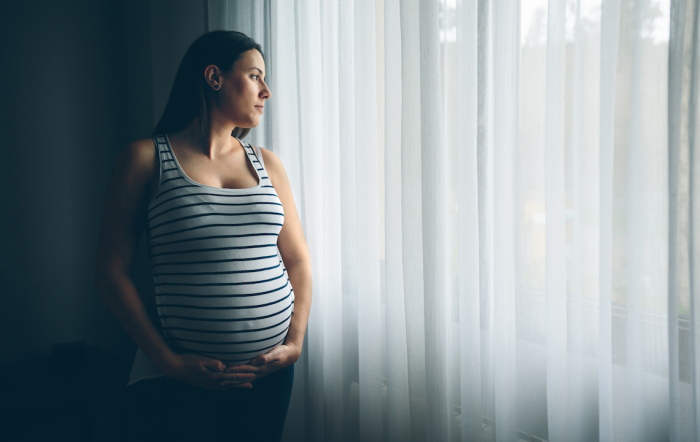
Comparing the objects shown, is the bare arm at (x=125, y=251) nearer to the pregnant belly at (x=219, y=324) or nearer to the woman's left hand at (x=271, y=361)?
the pregnant belly at (x=219, y=324)

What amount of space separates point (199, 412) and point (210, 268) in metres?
0.31

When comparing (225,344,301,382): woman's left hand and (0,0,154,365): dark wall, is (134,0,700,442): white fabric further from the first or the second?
(0,0,154,365): dark wall

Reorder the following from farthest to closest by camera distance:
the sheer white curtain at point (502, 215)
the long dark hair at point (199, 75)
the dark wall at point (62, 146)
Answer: the dark wall at point (62, 146) → the long dark hair at point (199, 75) → the sheer white curtain at point (502, 215)

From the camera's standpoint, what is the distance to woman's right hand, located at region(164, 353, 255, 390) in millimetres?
852

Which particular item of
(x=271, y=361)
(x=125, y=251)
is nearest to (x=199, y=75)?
(x=125, y=251)

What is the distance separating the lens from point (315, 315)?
1324 mm

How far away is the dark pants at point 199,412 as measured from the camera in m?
0.87

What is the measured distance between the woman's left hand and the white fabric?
0.25 metres

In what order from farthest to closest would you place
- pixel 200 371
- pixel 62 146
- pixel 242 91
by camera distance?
pixel 62 146 → pixel 242 91 → pixel 200 371

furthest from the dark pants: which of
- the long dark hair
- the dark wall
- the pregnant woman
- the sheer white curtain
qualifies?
the dark wall

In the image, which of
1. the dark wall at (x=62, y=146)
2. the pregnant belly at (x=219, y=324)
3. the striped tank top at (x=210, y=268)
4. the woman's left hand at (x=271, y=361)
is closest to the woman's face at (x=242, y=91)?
the striped tank top at (x=210, y=268)

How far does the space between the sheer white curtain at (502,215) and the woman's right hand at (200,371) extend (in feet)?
1.32

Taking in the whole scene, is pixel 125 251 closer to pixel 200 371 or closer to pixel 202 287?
pixel 202 287

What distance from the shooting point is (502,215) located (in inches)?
33.5
